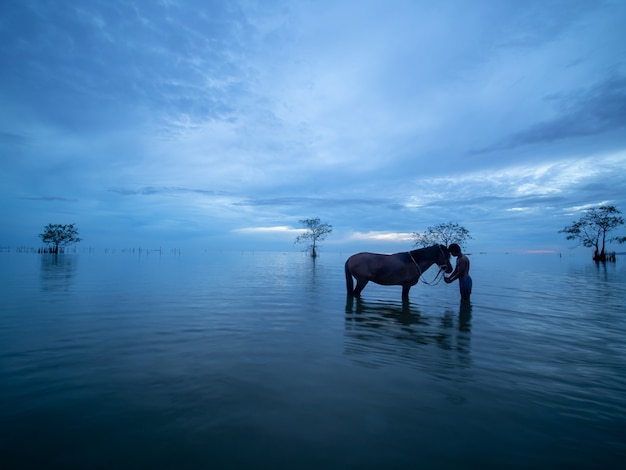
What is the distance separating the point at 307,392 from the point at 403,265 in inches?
323

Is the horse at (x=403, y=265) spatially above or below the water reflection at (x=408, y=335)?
above

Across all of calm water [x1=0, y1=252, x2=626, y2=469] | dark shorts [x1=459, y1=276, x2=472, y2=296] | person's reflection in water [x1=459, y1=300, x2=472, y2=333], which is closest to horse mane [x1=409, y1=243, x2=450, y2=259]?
dark shorts [x1=459, y1=276, x2=472, y2=296]

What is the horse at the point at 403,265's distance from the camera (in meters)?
11.5

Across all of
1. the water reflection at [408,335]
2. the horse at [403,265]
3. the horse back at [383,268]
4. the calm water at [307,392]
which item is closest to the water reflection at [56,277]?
the calm water at [307,392]

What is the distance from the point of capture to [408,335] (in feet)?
23.2

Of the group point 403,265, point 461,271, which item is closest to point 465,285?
point 461,271

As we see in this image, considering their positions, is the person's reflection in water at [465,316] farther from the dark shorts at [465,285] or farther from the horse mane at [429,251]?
the horse mane at [429,251]

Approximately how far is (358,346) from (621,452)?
3746mm

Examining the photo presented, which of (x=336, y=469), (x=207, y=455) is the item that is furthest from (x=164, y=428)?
(x=336, y=469)

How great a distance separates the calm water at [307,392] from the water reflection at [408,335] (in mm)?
52

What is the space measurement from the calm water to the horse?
3.03 metres

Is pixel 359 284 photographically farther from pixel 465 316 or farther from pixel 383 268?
pixel 465 316

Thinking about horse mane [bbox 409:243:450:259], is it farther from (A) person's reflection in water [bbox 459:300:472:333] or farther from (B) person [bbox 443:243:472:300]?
(A) person's reflection in water [bbox 459:300:472:333]

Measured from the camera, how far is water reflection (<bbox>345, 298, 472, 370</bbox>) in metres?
5.44
